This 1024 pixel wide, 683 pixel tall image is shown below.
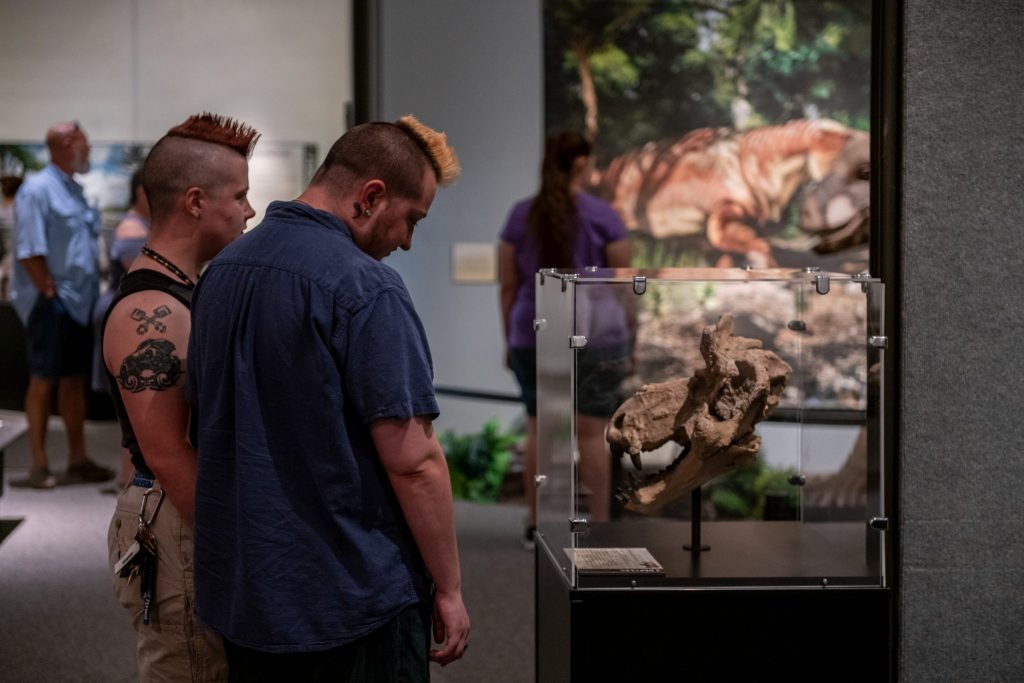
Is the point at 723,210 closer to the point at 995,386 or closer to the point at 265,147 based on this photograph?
the point at 265,147

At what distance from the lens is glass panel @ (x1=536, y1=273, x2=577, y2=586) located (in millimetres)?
2691

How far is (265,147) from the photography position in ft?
24.6

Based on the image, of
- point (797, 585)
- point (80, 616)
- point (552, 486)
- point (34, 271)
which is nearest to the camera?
point (797, 585)

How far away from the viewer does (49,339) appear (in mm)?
6504

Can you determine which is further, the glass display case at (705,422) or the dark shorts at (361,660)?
the glass display case at (705,422)

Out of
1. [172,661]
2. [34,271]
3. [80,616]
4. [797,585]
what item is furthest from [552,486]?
[34,271]

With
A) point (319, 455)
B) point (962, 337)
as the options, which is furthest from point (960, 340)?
point (319, 455)

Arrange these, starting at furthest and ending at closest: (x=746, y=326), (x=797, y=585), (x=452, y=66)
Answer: (x=452, y=66) → (x=746, y=326) → (x=797, y=585)

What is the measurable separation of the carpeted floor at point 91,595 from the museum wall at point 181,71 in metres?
2.33

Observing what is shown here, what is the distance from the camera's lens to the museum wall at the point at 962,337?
277 cm

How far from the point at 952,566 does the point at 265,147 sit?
5557mm

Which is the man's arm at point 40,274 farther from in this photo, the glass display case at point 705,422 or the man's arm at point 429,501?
the man's arm at point 429,501

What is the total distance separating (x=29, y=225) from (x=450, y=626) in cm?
494

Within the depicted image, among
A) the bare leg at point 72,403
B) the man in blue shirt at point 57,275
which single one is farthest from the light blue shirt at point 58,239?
the bare leg at point 72,403
